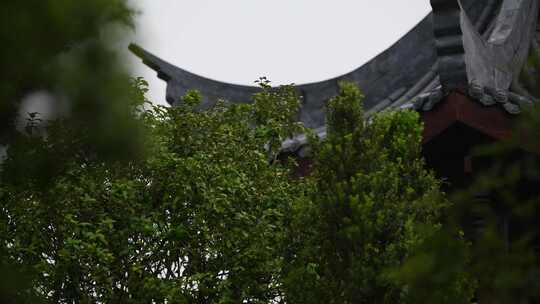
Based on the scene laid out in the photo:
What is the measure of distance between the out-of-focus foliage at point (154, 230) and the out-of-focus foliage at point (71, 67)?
3.91m

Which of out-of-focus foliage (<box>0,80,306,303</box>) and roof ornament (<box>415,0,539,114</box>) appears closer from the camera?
out-of-focus foliage (<box>0,80,306,303</box>)

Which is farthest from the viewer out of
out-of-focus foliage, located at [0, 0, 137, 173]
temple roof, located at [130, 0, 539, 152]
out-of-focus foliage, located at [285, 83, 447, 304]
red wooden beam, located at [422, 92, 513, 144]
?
temple roof, located at [130, 0, 539, 152]

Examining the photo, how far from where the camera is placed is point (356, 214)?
8273 mm

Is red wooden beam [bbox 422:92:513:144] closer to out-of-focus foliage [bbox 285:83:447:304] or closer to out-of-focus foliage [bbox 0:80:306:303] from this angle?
out-of-focus foliage [bbox 0:80:306:303]

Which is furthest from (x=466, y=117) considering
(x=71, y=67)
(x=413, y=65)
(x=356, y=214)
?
(x=71, y=67)

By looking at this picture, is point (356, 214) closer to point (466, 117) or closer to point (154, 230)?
point (154, 230)

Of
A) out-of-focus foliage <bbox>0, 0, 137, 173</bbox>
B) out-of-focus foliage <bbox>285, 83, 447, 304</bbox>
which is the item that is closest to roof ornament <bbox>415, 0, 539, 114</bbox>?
out-of-focus foliage <bbox>285, 83, 447, 304</bbox>

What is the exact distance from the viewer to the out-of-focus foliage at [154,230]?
9000 mm

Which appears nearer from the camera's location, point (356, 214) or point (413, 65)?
point (356, 214)

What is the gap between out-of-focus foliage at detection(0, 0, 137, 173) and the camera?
453 centimetres

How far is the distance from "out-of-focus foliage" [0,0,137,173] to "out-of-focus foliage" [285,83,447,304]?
139 inches

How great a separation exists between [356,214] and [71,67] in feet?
12.7

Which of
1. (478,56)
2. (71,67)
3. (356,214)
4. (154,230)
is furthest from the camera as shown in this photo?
(478,56)

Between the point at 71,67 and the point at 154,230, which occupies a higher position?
the point at 71,67
